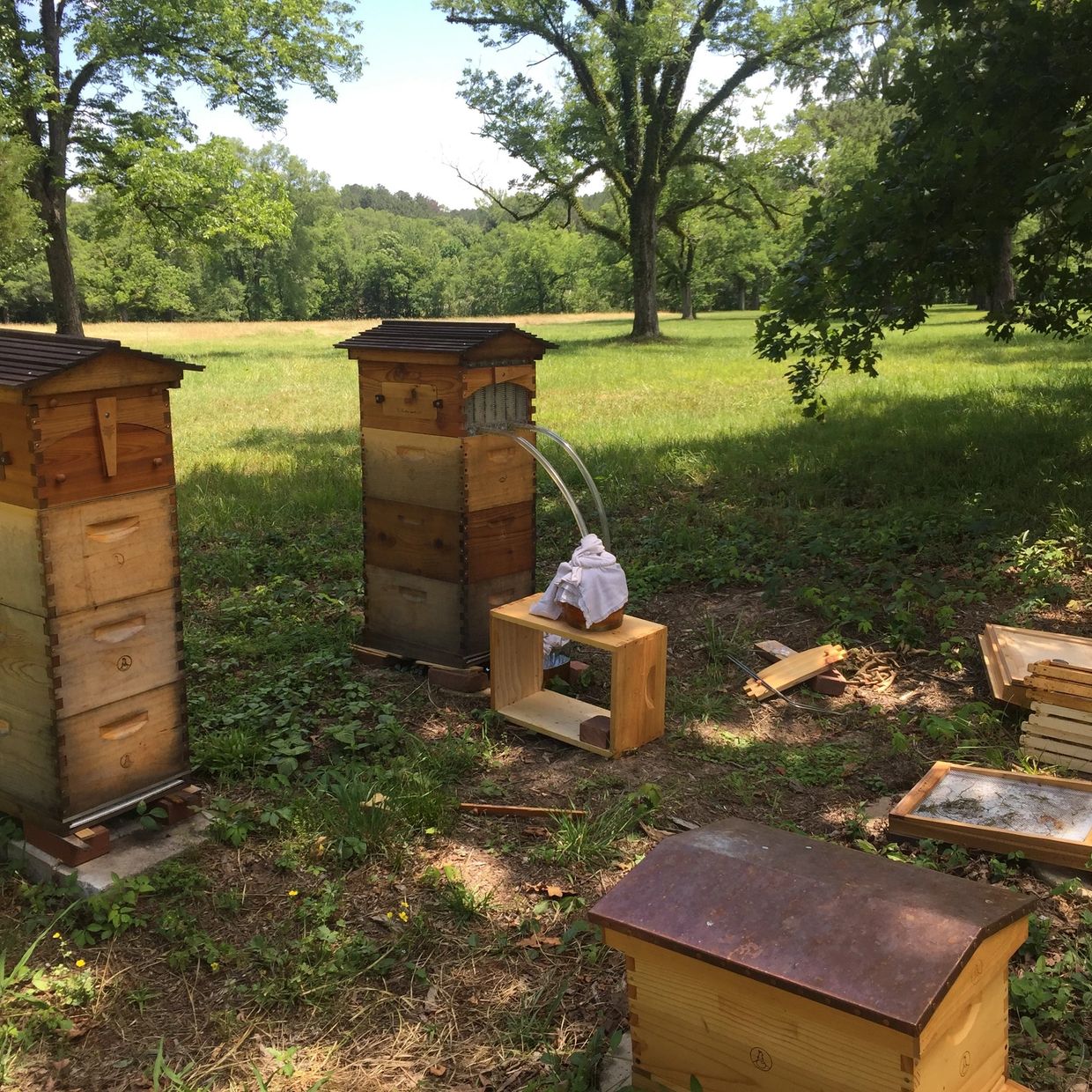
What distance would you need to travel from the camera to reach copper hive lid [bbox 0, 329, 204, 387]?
11.2 ft

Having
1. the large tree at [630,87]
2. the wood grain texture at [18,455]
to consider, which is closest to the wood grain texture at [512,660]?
the wood grain texture at [18,455]

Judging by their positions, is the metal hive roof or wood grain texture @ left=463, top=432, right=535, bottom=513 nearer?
the metal hive roof

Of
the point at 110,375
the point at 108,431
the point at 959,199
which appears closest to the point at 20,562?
the point at 108,431

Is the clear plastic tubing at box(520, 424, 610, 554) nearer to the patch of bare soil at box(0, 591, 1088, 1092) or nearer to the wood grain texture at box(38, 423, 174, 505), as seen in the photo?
the patch of bare soil at box(0, 591, 1088, 1092)

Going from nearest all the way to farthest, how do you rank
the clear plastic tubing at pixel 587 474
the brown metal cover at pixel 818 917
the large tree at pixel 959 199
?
the brown metal cover at pixel 818 917 → the clear plastic tubing at pixel 587 474 → the large tree at pixel 959 199

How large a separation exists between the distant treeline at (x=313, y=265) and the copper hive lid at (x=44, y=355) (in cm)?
2260

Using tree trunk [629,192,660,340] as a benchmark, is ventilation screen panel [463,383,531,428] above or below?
below

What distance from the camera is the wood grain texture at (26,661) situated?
11.9 ft

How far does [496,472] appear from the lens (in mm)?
5480

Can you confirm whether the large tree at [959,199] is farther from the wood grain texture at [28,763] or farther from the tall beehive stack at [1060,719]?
the wood grain texture at [28,763]

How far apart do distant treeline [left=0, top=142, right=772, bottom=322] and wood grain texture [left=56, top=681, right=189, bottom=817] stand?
23.0 metres

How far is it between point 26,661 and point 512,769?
84.1 inches

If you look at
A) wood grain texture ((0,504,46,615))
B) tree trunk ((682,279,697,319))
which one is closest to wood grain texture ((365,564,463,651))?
wood grain texture ((0,504,46,615))

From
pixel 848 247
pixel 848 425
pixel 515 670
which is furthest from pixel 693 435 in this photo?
pixel 515 670
